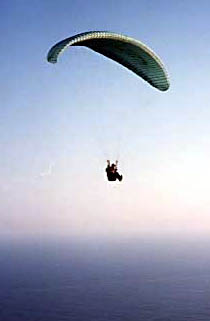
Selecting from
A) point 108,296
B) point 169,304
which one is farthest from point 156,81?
point 108,296

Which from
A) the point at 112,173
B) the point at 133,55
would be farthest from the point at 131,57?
the point at 112,173

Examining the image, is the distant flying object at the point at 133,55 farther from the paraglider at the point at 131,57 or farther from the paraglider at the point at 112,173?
the paraglider at the point at 112,173

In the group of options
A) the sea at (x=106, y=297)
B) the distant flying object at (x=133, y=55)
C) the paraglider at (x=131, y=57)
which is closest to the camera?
the distant flying object at (x=133, y=55)

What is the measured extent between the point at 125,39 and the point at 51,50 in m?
3.38

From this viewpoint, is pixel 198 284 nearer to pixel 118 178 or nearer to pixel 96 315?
pixel 96 315

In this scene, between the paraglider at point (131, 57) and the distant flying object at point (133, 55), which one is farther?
the paraglider at point (131, 57)

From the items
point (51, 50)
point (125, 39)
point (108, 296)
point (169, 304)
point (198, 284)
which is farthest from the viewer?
point (198, 284)

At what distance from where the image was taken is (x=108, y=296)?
12675 centimetres

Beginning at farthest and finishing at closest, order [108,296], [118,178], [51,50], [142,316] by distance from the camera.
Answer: [108,296] < [142,316] < [118,178] < [51,50]

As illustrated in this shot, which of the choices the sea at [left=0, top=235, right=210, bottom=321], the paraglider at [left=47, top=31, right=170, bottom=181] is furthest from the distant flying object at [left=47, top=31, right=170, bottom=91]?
the sea at [left=0, top=235, right=210, bottom=321]

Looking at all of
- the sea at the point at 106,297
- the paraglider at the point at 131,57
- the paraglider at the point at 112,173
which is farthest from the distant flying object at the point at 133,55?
the sea at the point at 106,297

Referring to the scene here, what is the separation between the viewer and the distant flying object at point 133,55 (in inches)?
898

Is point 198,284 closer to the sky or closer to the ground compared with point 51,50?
closer to the sky

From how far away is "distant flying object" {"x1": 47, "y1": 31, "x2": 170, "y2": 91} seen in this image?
22797 mm
